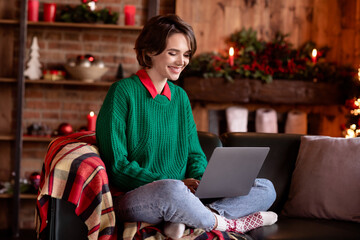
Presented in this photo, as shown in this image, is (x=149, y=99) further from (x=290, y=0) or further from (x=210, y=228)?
(x=290, y=0)

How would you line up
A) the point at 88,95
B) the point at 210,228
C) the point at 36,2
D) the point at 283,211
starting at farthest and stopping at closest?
the point at 88,95, the point at 36,2, the point at 283,211, the point at 210,228

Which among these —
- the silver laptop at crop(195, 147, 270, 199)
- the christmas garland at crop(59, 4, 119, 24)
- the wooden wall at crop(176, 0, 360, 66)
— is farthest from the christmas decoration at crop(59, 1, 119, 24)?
the silver laptop at crop(195, 147, 270, 199)

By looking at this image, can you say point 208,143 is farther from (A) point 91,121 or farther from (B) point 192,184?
(A) point 91,121

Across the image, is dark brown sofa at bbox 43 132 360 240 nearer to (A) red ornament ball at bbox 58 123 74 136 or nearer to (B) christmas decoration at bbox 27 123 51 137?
(A) red ornament ball at bbox 58 123 74 136

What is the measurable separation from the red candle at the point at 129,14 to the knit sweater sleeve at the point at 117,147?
1898 mm

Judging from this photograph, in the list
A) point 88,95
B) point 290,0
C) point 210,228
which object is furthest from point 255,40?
point 210,228

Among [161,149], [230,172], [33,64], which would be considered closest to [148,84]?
[161,149]

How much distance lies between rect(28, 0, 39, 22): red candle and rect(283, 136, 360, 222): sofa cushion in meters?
2.35

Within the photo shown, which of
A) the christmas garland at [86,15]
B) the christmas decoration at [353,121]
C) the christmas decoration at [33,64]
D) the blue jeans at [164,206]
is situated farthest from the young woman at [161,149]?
the christmas decoration at [33,64]

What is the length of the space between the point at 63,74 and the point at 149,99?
1.94m

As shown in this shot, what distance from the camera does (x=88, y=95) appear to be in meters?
4.13

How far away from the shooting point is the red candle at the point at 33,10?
3881 millimetres

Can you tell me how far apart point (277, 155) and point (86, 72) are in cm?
178

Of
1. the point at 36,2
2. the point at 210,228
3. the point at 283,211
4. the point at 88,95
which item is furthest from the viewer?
the point at 88,95
